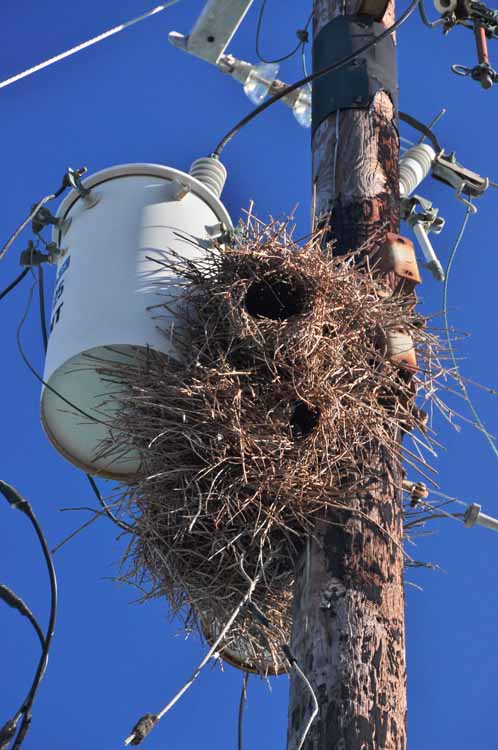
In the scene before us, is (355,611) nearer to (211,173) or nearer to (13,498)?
(13,498)

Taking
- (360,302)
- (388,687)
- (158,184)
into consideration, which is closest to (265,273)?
(360,302)

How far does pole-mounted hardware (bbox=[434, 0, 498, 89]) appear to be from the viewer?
4898mm

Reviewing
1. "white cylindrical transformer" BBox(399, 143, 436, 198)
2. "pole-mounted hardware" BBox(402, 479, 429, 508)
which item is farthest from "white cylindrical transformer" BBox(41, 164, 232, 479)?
"white cylindrical transformer" BBox(399, 143, 436, 198)

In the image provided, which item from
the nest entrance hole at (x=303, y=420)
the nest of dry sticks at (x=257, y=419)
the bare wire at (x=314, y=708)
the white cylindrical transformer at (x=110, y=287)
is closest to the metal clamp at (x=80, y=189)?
the white cylindrical transformer at (x=110, y=287)

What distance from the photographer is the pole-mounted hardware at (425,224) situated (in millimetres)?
4512

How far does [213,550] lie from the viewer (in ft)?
11.2

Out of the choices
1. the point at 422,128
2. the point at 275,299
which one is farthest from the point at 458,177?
the point at 275,299

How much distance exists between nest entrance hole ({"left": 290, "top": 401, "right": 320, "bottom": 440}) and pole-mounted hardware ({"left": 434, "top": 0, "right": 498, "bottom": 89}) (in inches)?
77.3

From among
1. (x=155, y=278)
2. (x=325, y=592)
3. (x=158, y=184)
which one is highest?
(x=158, y=184)

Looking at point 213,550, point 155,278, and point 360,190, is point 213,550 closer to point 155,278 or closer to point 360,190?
point 155,278

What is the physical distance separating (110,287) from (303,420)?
692mm

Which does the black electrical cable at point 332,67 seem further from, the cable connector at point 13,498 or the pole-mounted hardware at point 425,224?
the cable connector at point 13,498

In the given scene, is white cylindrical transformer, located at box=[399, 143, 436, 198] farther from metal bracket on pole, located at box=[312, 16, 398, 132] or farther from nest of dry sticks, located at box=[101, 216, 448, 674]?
nest of dry sticks, located at box=[101, 216, 448, 674]

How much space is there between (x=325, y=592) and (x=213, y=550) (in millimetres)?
403
